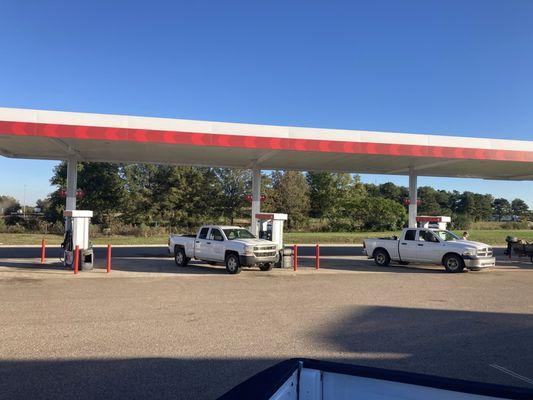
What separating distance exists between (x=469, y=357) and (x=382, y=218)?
Result: 54.2 m

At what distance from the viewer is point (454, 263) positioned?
18562mm

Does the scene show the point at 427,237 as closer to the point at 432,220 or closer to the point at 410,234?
the point at 410,234

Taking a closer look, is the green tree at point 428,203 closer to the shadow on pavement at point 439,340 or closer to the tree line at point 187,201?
the tree line at point 187,201

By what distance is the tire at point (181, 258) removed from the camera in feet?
62.8

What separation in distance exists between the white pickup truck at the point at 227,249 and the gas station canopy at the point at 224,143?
3348 millimetres

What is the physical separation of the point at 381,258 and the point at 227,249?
753 cm

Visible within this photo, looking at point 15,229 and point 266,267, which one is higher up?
point 15,229

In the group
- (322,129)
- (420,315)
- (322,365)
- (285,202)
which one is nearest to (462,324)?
(420,315)

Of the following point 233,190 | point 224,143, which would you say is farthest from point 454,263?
point 233,190

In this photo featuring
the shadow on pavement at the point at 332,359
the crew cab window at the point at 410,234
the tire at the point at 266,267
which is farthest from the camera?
the crew cab window at the point at 410,234

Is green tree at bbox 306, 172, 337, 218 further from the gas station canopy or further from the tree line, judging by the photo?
the gas station canopy

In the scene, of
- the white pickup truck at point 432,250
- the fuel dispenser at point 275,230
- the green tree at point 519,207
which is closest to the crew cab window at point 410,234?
the white pickup truck at point 432,250

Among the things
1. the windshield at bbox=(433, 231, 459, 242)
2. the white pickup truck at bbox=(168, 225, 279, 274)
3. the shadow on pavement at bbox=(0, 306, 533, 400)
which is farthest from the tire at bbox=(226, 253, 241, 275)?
the windshield at bbox=(433, 231, 459, 242)

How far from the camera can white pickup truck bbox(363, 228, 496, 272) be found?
18250 millimetres
